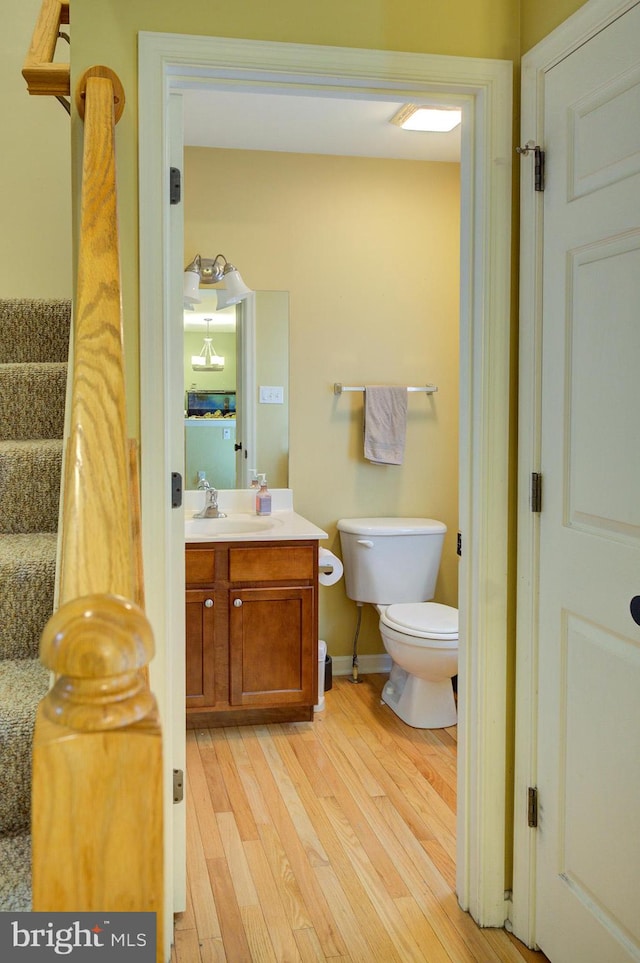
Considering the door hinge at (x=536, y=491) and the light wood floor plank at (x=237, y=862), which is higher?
the door hinge at (x=536, y=491)

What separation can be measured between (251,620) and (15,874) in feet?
6.75

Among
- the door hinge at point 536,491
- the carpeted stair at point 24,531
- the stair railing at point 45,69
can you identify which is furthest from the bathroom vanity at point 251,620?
the stair railing at point 45,69

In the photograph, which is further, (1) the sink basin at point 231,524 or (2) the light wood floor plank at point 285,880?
(1) the sink basin at point 231,524

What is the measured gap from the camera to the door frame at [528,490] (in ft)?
6.15

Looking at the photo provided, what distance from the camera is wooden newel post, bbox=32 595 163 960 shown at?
49 cm

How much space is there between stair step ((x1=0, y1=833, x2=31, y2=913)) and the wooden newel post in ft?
2.31

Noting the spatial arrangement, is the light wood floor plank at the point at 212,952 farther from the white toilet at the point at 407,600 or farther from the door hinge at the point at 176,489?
the white toilet at the point at 407,600

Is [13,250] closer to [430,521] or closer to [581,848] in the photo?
[430,521]

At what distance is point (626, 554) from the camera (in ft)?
5.17

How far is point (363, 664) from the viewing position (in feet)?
13.3

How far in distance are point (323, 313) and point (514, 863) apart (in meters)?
2.66

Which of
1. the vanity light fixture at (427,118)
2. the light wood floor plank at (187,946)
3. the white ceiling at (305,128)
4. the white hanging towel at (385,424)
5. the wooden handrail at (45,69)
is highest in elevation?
the white ceiling at (305,128)

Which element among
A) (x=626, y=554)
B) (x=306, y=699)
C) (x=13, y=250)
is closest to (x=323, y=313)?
(x=13, y=250)

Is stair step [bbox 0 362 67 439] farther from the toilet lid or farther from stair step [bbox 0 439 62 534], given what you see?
the toilet lid
